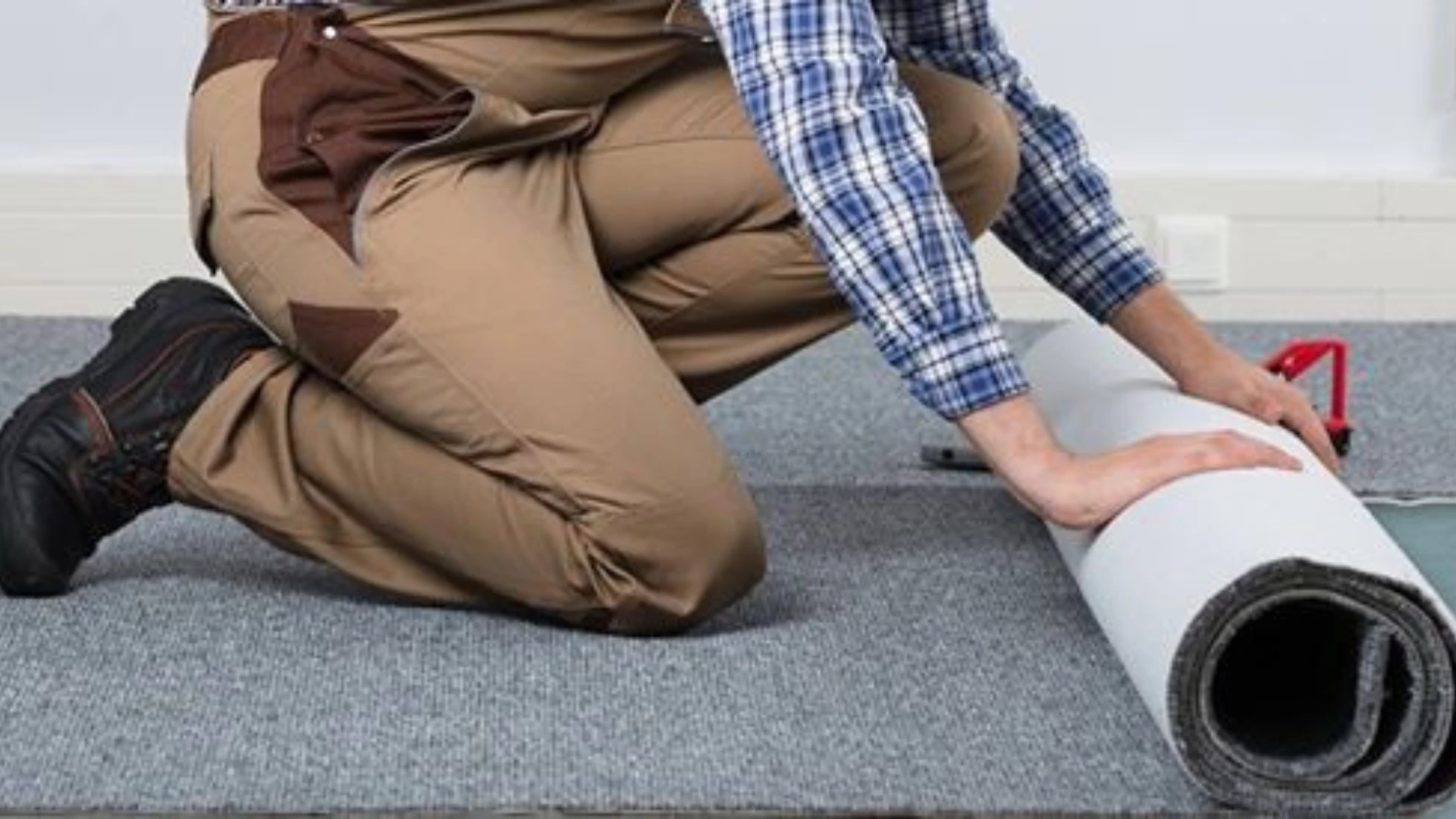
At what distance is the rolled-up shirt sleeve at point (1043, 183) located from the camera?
2293 millimetres

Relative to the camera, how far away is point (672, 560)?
2.03m

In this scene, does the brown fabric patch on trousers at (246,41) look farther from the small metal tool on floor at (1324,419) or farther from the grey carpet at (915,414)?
the small metal tool on floor at (1324,419)

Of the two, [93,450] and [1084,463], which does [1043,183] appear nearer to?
[1084,463]

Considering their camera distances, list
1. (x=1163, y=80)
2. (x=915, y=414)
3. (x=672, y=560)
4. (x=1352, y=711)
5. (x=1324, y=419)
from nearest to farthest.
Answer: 1. (x=1352, y=711)
2. (x=672, y=560)
3. (x=1324, y=419)
4. (x=915, y=414)
5. (x=1163, y=80)

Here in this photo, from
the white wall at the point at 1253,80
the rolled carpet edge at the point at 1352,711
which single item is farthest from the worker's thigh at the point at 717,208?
the white wall at the point at 1253,80

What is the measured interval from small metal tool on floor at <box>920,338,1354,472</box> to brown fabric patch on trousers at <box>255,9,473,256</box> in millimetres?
705

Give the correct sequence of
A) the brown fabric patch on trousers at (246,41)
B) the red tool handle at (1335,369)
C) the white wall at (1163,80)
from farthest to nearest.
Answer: the white wall at (1163,80) < the red tool handle at (1335,369) < the brown fabric patch on trousers at (246,41)

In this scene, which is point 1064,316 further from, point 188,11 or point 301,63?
point 301,63

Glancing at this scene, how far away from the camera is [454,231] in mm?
2064

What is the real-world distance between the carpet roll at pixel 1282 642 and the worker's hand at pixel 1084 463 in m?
0.01

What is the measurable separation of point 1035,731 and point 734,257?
513mm

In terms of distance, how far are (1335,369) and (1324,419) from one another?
6 cm

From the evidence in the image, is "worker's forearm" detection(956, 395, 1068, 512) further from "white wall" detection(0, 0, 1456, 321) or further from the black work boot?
"white wall" detection(0, 0, 1456, 321)

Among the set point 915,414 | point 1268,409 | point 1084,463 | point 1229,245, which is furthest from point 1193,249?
point 1084,463
